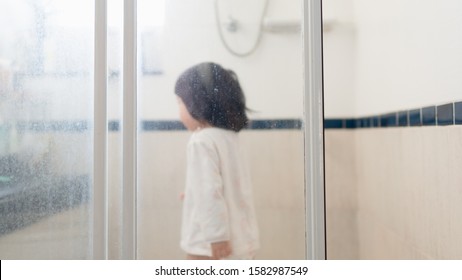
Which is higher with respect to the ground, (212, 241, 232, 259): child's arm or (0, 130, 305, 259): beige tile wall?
(0, 130, 305, 259): beige tile wall

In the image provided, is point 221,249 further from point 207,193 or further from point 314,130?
point 314,130

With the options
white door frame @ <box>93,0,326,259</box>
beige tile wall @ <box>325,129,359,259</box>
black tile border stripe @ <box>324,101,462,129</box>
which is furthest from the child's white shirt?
beige tile wall @ <box>325,129,359,259</box>

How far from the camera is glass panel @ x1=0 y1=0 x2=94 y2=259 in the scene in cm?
78

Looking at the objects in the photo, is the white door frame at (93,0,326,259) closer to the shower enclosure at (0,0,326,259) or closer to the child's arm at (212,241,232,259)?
the shower enclosure at (0,0,326,259)

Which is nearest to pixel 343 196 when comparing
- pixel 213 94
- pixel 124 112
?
pixel 213 94

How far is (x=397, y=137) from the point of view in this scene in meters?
1.17

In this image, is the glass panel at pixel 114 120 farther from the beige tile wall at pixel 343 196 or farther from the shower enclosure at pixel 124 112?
the beige tile wall at pixel 343 196

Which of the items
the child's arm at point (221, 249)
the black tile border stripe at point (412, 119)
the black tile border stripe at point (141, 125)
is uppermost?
the black tile border stripe at point (412, 119)

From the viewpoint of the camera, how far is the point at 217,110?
803mm

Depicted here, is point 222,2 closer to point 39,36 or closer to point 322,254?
point 39,36

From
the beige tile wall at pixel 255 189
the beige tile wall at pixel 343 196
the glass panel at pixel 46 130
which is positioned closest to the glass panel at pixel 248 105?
the beige tile wall at pixel 255 189

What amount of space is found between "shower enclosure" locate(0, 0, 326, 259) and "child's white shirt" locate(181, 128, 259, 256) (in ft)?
0.10

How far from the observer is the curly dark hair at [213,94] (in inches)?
31.1
